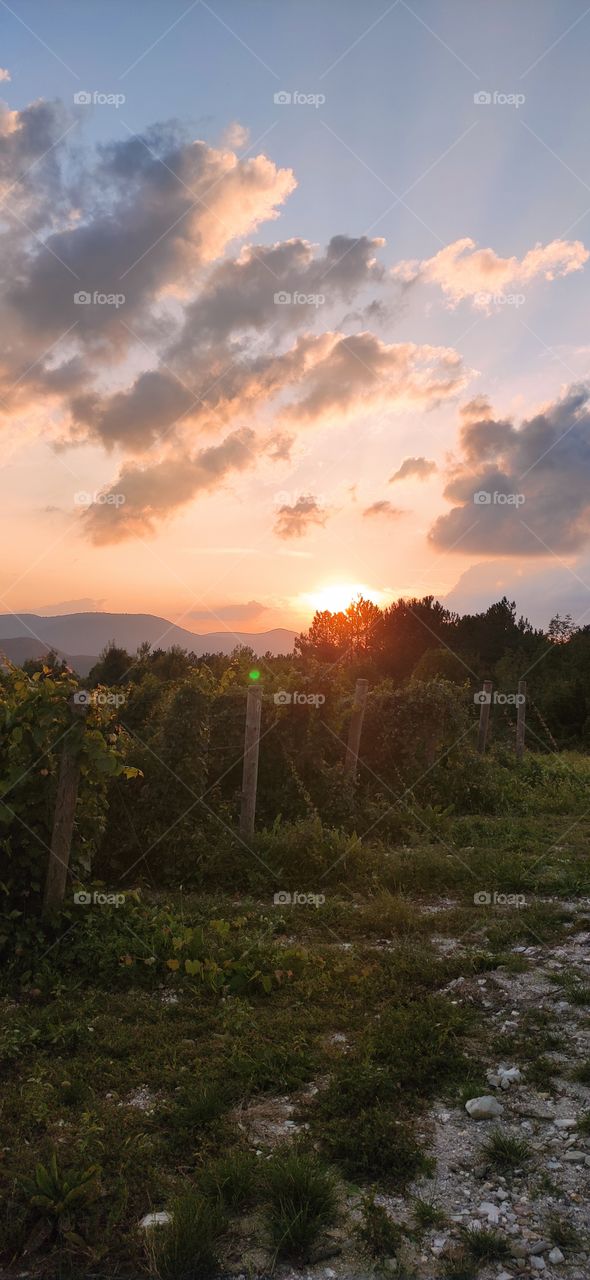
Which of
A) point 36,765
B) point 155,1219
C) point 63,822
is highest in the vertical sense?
point 36,765

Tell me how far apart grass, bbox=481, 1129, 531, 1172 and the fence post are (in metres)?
3.96

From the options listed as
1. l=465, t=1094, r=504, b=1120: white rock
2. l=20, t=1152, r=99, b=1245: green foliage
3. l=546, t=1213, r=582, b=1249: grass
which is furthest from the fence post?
l=546, t=1213, r=582, b=1249: grass

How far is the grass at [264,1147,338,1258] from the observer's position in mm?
3031

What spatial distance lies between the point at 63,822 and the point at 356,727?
6090 millimetres

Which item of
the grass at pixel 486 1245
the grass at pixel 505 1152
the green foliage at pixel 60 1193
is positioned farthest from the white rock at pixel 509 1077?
the green foliage at pixel 60 1193

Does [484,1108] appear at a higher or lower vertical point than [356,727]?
lower

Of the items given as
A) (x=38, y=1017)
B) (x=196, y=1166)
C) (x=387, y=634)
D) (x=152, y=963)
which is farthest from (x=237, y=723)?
(x=387, y=634)

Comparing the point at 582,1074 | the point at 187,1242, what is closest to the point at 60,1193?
the point at 187,1242

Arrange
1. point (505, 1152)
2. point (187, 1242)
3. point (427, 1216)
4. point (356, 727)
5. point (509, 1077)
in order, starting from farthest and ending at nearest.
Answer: point (356, 727) < point (509, 1077) < point (505, 1152) < point (427, 1216) < point (187, 1242)

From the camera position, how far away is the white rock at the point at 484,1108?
392 cm

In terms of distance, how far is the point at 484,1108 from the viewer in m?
3.92

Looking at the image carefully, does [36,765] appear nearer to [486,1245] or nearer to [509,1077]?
[509,1077]

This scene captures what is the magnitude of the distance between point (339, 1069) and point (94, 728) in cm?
344

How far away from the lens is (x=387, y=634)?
38625 millimetres
